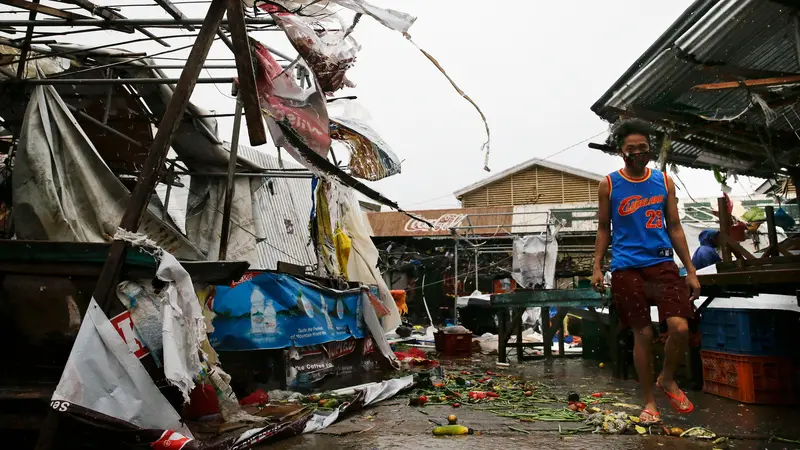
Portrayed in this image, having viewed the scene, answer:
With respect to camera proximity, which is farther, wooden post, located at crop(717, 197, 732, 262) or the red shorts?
wooden post, located at crop(717, 197, 732, 262)

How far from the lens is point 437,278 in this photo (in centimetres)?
2369

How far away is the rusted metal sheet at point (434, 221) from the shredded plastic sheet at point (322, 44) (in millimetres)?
13579

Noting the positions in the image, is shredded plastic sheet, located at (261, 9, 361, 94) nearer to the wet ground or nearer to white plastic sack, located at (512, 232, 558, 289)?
the wet ground

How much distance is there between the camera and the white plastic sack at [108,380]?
2.89m

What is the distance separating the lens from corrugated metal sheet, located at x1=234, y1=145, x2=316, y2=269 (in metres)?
12.9

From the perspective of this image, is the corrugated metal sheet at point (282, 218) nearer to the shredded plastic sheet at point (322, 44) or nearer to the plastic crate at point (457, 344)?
the plastic crate at point (457, 344)

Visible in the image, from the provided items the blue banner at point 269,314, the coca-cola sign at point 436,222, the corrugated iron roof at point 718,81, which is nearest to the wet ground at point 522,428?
the blue banner at point 269,314

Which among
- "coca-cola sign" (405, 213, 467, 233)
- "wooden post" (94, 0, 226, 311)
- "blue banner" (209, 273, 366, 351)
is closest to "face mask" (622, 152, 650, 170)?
"wooden post" (94, 0, 226, 311)

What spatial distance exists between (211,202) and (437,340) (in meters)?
5.32

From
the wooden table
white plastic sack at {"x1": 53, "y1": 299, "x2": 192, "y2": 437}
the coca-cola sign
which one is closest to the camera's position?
white plastic sack at {"x1": 53, "y1": 299, "x2": 192, "y2": 437}

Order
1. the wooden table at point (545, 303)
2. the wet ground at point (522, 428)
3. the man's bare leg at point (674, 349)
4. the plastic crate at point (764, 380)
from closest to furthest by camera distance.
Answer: the wet ground at point (522, 428), the man's bare leg at point (674, 349), the plastic crate at point (764, 380), the wooden table at point (545, 303)

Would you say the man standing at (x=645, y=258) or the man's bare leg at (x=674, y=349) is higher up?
the man standing at (x=645, y=258)

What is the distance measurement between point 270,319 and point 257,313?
0.53ft

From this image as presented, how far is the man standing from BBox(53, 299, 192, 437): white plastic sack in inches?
126
